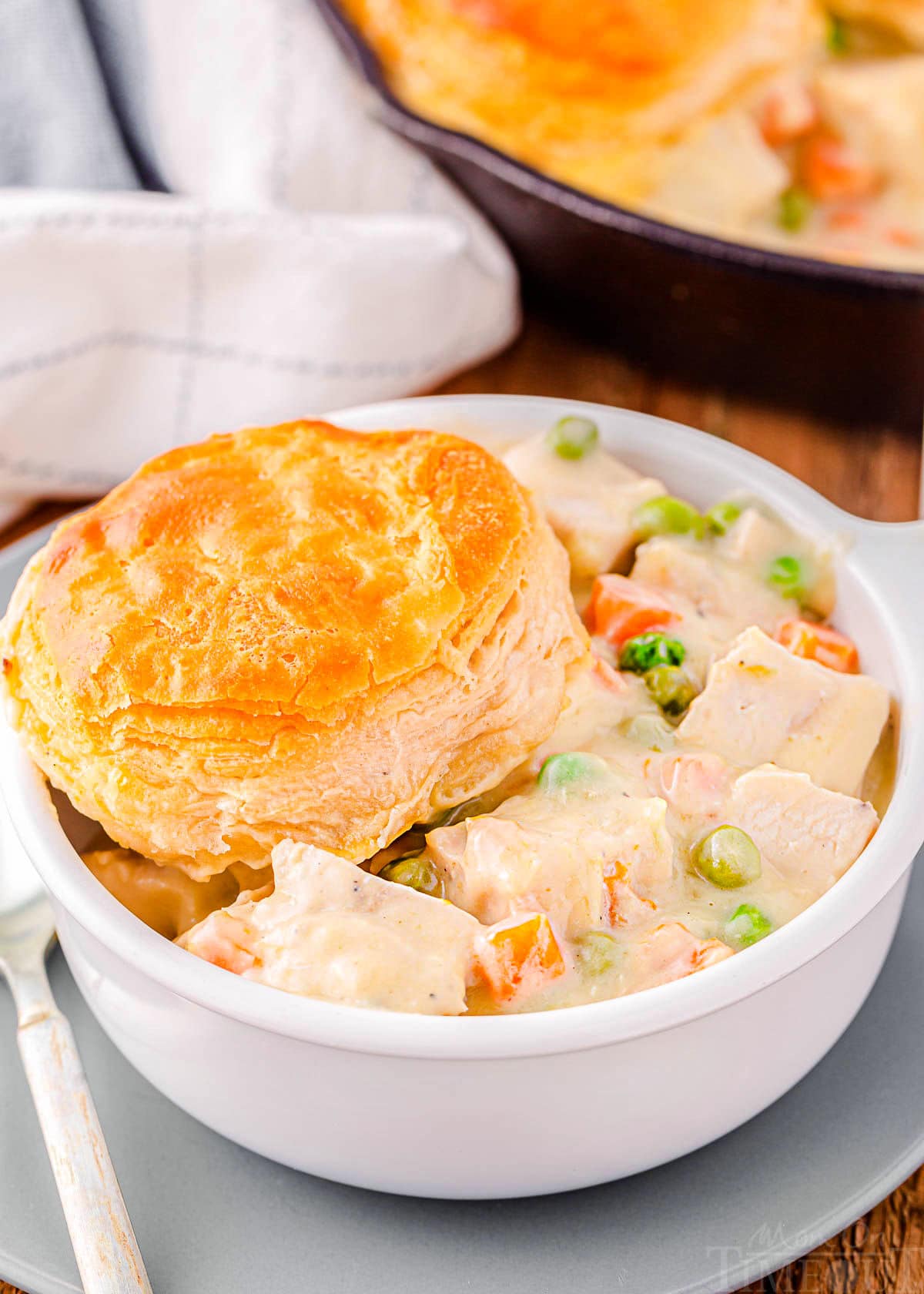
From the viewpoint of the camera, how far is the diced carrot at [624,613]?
2430mm

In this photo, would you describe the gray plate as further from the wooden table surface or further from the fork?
the wooden table surface

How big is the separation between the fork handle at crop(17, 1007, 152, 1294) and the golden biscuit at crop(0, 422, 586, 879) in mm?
363

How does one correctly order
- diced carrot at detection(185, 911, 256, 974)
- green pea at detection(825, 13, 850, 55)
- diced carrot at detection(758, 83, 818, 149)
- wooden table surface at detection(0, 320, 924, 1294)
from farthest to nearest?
1. green pea at detection(825, 13, 850, 55)
2. diced carrot at detection(758, 83, 818, 149)
3. wooden table surface at detection(0, 320, 924, 1294)
4. diced carrot at detection(185, 911, 256, 974)

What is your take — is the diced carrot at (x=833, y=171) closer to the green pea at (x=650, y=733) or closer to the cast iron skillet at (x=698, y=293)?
the cast iron skillet at (x=698, y=293)

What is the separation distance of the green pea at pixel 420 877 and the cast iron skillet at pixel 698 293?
1.84 m

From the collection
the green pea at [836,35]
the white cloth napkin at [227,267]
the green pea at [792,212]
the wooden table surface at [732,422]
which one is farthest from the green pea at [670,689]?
the green pea at [836,35]

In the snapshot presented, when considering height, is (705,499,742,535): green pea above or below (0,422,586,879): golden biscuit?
below

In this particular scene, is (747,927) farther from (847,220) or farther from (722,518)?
(847,220)

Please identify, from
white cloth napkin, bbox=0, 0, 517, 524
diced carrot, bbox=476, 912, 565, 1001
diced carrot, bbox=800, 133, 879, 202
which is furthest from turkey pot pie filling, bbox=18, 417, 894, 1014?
diced carrot, bbox=800, 133, 879, 202

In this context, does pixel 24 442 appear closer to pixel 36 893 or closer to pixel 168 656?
pixel 36 893

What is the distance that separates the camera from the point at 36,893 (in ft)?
8.16

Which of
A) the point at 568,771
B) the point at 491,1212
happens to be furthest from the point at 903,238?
the point at 491,1212

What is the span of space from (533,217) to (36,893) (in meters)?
2.11

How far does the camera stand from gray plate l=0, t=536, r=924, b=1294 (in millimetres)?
1979
